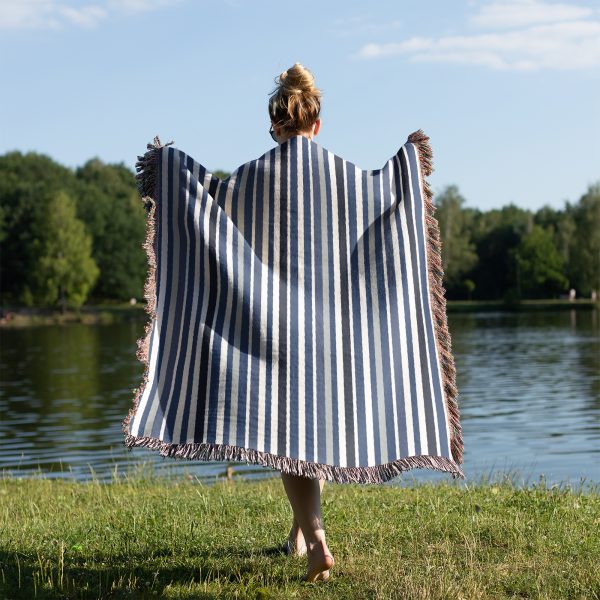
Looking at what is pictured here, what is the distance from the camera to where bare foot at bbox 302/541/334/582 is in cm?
459

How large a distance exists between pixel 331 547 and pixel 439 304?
138cm

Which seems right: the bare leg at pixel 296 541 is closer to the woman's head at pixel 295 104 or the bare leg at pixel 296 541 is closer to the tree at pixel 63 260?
the woman's head at pixel 295 104

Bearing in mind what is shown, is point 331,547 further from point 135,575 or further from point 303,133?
point 303,133

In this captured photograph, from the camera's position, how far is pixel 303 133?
482 centimetres

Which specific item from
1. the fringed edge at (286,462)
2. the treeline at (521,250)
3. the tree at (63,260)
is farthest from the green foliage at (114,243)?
the fringed edge at (286,462)

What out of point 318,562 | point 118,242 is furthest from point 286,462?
point 118,242

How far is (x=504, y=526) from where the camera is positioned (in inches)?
218

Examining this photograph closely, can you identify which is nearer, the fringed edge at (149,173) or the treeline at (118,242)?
the fringed edge at (149,173)

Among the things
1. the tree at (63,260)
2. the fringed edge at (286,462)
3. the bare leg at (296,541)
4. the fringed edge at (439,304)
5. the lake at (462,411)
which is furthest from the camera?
the tree at (63,260)

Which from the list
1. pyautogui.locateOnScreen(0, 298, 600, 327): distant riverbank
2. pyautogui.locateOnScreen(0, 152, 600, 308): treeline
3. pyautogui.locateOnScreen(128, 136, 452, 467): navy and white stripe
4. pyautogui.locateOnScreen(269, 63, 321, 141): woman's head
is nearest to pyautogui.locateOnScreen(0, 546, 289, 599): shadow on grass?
pyautogui.locateOnScreen(128, 136, 452, 467): navy and white stripe

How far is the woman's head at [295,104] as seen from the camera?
187 inches

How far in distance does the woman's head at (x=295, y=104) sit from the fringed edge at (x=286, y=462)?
1.48m

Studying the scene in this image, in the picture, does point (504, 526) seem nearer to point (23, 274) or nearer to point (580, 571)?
point (580, 571)

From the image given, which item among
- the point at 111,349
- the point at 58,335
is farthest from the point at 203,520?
the point at 58,335
